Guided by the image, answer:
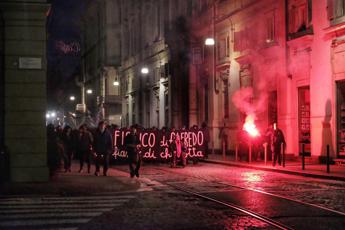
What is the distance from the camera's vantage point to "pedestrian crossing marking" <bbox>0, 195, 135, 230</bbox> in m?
10.8

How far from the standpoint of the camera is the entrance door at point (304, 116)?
28469 mm

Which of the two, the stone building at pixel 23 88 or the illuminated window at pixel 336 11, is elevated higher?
the illuminated window at pixel 336 11

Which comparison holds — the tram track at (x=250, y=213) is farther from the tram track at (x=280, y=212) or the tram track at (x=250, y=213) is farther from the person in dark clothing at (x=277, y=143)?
the person in dark clothing at (x=277, y=143)

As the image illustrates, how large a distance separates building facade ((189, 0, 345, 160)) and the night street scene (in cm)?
7

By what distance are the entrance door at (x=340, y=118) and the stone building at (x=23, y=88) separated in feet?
43.0

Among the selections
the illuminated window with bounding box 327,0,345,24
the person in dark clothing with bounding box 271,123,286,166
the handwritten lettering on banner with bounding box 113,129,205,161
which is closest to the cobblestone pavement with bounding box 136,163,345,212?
the person in dark clothing with bounding box 271,123,286,166

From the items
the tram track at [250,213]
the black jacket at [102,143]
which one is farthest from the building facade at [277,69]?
the tram track at [250,213]

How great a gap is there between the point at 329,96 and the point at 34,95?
1349 cm

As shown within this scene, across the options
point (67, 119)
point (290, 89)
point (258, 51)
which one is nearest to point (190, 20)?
point (258, 51)

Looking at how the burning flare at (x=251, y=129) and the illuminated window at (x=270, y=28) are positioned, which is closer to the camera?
the burning flare at (x=251, y=129)

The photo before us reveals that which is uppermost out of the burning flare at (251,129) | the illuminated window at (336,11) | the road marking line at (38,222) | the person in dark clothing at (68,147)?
the illuminated window at (336,11)

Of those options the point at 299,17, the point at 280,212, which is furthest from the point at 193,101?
the point at 280,212

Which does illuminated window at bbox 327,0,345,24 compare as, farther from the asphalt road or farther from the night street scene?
the asphalt road

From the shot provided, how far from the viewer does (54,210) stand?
12469 mm
